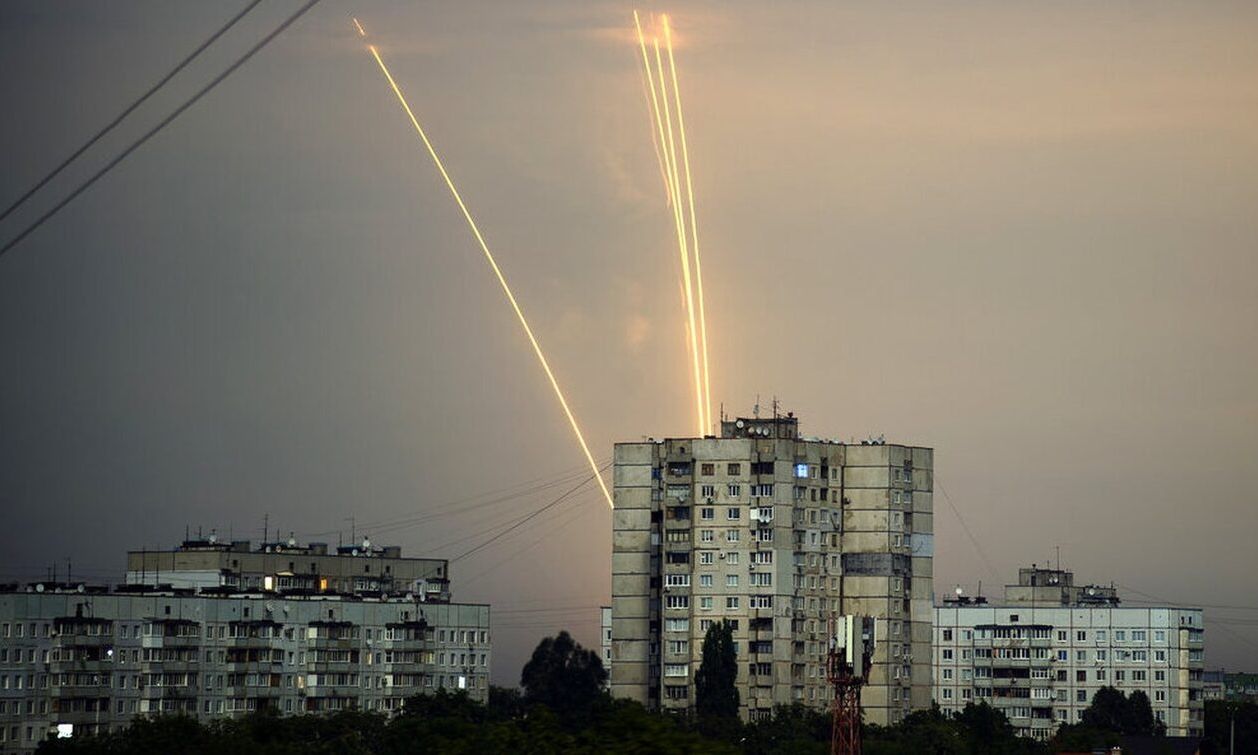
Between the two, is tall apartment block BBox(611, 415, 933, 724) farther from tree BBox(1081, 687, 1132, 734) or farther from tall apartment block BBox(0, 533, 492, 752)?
tree BBox(1081, 687, 1132, 734)

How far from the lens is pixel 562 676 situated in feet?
543

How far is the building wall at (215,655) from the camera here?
138m

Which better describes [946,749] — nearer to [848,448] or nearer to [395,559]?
[848,448]

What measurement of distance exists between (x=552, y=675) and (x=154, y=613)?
99.1ft

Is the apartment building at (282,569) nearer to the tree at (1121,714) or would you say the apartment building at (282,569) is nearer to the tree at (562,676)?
the tree at (562,676)

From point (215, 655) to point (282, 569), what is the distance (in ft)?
121

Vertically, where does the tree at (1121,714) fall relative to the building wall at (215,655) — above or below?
below

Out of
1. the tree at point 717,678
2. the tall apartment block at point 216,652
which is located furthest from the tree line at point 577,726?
the tall apartment block at point 216,652

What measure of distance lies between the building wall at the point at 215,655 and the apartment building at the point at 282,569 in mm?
12901

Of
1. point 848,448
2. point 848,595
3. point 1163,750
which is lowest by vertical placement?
point 1163,750

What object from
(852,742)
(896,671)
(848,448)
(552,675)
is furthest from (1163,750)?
(852,742)

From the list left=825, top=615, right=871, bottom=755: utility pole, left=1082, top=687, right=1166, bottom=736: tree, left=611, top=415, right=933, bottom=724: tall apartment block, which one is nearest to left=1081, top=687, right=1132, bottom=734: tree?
left=1082, top=687, right=1166, bottom=736: tree

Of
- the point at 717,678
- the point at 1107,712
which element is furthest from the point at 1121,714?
the point at 717,678

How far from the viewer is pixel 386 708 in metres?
160
